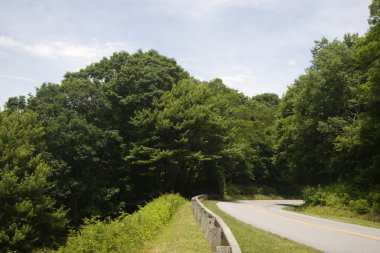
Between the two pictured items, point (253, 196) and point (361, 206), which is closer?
point (361, 206)

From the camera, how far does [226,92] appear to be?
205 ft

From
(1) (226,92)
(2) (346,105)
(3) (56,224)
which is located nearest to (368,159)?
(2) (346,105)

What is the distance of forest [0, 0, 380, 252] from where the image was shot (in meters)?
27.0

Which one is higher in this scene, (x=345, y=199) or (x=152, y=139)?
(x=152, y=139)

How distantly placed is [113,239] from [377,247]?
7.88m

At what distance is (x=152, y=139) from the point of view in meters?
39.8

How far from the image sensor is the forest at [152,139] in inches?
1061

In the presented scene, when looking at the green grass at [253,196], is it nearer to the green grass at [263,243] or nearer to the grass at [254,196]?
the grass at [254,196]

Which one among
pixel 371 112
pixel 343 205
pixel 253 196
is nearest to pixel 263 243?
pixel 343 205

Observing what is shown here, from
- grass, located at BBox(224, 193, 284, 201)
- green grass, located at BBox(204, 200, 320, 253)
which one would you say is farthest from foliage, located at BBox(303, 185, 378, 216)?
grass, located at BBox(224, 193, 284, 201)

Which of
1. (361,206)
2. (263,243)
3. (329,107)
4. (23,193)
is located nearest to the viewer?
(263,243)

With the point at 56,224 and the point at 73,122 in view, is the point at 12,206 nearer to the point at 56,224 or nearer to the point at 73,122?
the point at 56,224

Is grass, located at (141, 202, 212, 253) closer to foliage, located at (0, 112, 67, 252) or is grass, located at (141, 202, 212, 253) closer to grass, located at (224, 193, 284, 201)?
foliage, located at (0, 112, 67, 252)

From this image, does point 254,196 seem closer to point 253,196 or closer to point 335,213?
point 253,196
